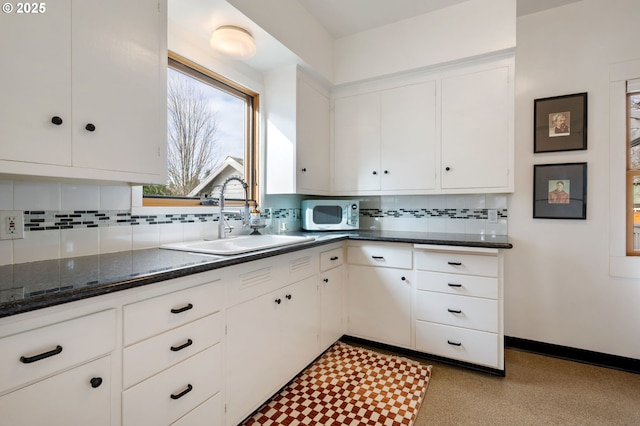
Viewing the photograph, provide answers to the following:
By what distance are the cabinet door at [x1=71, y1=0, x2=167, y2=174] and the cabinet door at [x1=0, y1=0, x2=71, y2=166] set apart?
36 mm

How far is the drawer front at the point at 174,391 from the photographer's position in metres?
1.06

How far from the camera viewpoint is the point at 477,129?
2.36 meters

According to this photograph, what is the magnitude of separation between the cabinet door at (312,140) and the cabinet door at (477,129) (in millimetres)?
1049

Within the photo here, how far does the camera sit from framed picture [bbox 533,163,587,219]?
2.29 meters

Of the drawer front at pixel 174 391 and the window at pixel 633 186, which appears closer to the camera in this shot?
the drawer front at pixel 174 391

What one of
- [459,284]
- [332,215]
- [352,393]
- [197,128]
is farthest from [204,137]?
[459,284]

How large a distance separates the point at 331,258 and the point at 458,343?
1.08 metres

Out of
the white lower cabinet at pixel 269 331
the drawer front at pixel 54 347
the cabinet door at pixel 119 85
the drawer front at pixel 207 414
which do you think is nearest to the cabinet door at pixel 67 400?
the drawer front at pixel 54 347

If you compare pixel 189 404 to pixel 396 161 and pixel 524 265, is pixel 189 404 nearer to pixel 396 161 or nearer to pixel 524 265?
pixel 396 161

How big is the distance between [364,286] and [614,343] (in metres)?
1.86

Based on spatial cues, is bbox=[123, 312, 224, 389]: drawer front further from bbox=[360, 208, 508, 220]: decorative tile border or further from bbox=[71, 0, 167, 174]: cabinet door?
bbox=[360, 208, 508, 220]: decorative tile border

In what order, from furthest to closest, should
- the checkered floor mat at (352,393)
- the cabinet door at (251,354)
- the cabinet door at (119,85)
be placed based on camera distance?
1. the checkered floor mat at (352,393)
2. the cabinet door at (251,354)
3. the cabinet door at (119,85)

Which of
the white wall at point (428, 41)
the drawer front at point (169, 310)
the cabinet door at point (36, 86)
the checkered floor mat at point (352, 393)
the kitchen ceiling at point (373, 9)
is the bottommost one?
the checkered floor mat at point (352, 393)

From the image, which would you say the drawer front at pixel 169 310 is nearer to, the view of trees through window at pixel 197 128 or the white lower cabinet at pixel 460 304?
the view of trees through window at pixel 197 128
